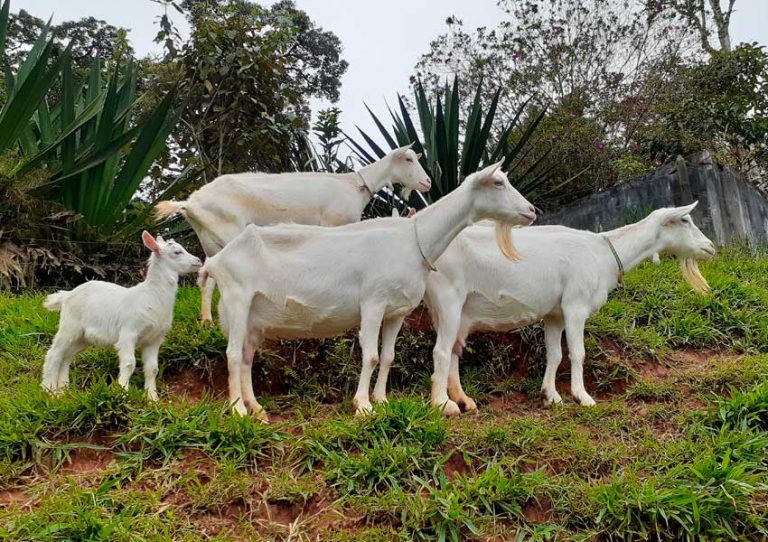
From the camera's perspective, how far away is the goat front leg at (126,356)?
378 centimetres

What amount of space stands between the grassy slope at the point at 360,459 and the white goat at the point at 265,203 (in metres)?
0.73

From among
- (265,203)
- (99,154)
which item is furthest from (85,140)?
(265,203)

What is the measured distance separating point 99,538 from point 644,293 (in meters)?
5.06

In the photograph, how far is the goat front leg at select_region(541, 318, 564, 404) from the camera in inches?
176

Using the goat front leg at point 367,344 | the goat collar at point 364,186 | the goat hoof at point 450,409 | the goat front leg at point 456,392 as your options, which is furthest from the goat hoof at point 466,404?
the goat collar at point 364,186

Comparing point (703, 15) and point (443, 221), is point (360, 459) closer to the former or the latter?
point (443, 221)

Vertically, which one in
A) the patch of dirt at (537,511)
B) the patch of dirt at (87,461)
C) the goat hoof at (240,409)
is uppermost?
the goat hoof at (240,409)

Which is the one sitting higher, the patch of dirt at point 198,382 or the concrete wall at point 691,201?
the concrete wall at point 691,201

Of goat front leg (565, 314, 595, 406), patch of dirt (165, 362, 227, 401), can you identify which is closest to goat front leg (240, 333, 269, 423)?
patch of dirt (165, 362, 227, 401)

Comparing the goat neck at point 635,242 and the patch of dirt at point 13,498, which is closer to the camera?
the patch of dirt at point 13,498

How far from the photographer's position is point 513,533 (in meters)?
2.92

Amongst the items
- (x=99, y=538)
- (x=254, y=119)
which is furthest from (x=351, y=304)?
(x=254, y=119)

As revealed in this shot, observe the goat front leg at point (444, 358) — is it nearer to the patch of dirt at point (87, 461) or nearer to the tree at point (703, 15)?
the patch of dirt at point (87, 461)

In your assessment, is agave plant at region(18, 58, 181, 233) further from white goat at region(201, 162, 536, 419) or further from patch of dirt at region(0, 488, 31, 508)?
patch of dirt at region(0, 488, 31, 508)
